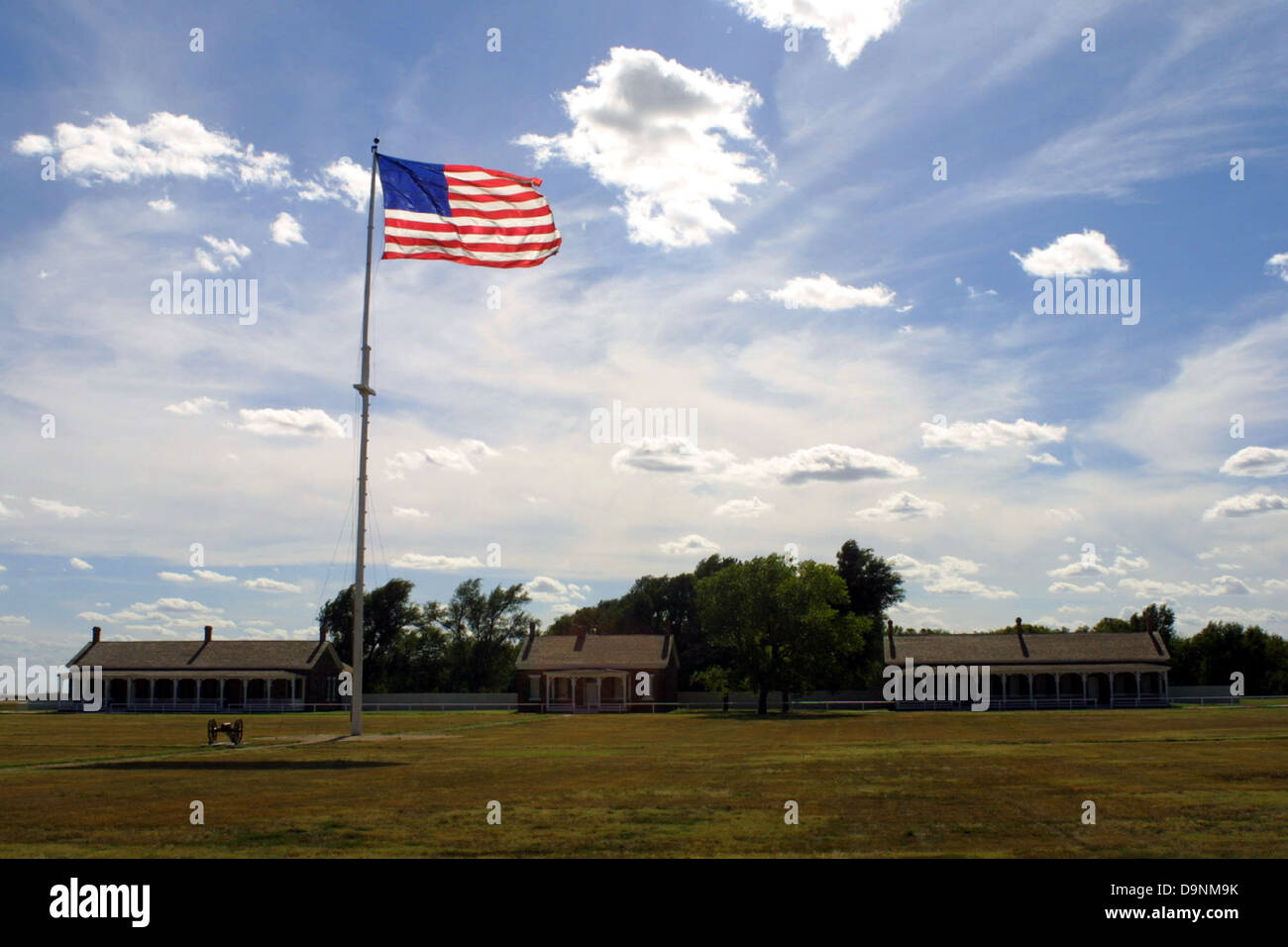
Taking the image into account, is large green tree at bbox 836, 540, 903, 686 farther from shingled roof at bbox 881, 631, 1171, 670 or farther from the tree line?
shingled roof at bbox 881, 631, 1171, 670

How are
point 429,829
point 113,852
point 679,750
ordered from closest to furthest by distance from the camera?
point 113,852 → point 429,829 → point 679,750

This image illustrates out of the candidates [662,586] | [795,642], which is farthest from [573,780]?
[662,586]

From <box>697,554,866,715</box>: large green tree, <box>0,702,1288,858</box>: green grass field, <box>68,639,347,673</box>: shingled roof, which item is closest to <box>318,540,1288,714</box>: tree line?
<box>697,554,866,715</box>: large green tree

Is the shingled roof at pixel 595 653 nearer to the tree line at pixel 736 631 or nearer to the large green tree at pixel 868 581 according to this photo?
the tree line at pixel 736 631

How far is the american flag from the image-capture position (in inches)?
1062

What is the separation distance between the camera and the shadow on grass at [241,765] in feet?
71.2

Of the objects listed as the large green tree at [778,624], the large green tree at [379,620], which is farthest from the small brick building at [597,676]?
the large green tree at [379,620]

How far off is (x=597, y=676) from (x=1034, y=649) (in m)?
31.0

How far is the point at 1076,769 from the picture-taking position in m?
20.1

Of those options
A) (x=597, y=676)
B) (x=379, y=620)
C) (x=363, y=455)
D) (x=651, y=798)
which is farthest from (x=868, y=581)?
(x=651, y=798)

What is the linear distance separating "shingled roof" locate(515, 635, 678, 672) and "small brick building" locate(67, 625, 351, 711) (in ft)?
54.1
